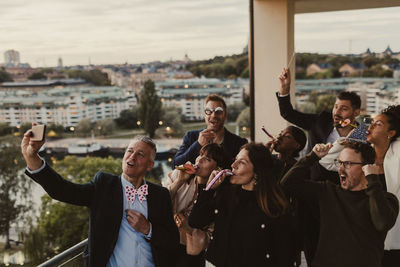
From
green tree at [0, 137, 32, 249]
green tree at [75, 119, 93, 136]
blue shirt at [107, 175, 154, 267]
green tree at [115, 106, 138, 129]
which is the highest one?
blue shirt at [107, 175, 154, 267]

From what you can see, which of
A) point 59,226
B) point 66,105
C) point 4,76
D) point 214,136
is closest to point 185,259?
point 214,136

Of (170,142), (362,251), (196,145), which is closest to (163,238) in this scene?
(196,145)

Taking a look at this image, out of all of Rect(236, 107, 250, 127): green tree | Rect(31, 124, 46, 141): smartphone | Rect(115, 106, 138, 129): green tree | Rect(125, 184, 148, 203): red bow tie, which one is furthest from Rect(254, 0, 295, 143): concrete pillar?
Rect(115, 106, 138, 129): green tree

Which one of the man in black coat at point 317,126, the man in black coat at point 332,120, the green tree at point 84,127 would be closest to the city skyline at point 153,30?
the green tree at point 84,127

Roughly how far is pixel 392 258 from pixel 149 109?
433 inches

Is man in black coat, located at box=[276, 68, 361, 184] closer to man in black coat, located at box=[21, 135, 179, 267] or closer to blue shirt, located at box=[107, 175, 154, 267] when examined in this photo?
man in black coat, located at box=[21, 135, 179, 267]

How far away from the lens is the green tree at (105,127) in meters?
12.8

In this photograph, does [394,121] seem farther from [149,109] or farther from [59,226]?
[59,226]

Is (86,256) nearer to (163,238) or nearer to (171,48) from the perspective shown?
(163,238)

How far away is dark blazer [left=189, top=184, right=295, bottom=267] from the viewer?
2.28 m

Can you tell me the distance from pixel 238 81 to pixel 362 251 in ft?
18.9

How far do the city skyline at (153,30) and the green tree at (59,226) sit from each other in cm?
523

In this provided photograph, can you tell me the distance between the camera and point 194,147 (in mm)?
3092

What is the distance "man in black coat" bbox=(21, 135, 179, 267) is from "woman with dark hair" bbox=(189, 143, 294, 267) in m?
0.19
